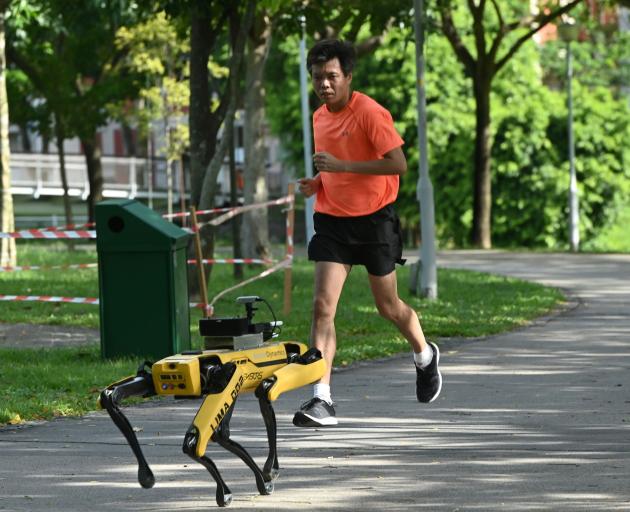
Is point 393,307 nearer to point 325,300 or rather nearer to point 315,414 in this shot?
point 325,300

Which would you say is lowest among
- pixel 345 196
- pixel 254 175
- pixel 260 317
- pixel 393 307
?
pixel 260 317

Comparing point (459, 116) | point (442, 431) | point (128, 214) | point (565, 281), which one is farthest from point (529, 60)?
point (442, 431)

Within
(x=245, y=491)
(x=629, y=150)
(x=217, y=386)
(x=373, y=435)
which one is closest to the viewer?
(x=217, y=386)

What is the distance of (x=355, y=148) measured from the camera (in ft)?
26.5

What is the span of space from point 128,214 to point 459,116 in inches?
1392

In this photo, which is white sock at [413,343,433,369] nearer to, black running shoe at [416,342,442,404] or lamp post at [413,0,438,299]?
black running shoe at [416,342,442,404]

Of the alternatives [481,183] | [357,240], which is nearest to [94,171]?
[481,183]

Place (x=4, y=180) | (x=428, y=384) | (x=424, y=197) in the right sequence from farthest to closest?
(x=4, y=180), (x=424, y=197), (x=428, y=384)

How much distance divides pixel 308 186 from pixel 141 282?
3.82 metres

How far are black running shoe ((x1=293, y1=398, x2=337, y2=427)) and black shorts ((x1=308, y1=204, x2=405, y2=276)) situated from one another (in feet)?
2.48

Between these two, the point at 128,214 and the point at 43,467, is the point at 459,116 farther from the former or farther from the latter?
the point at 43,467

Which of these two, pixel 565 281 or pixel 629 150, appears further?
pixel 629 150

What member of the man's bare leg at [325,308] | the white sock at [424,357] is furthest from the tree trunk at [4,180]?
the man's bare leg at [325,308]

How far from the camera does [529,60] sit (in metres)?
50.0
